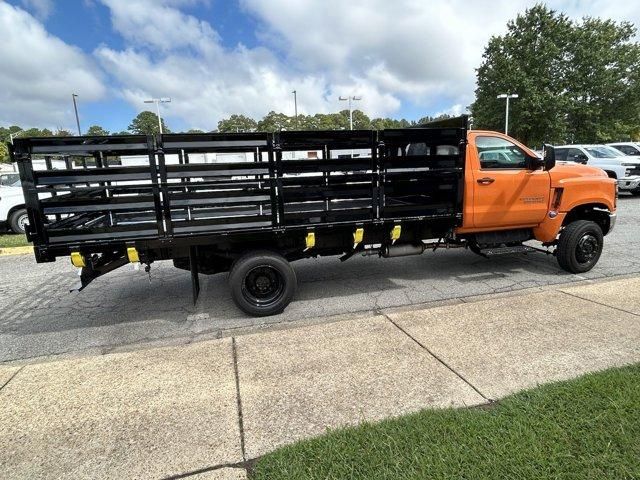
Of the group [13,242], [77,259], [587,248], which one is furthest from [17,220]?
[587,248]

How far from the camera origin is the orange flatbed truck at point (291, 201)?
13.2 feet

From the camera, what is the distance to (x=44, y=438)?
2.76 m

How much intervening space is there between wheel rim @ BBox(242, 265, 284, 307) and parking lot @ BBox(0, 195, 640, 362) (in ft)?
0.76

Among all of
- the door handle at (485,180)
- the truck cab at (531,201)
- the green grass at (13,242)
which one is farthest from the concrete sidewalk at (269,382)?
the green grass at (13,242)

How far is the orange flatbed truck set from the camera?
158 inches

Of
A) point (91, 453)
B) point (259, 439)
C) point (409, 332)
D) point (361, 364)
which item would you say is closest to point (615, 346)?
point (409, 332)

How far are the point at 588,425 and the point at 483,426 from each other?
663 mm

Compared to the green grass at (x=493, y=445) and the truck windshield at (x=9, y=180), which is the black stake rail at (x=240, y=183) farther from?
the truck windshield at (x=9, y=180)

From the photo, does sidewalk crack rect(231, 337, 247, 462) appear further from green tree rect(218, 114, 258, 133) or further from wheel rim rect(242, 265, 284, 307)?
green tree rect(218, 114, 258, 133)

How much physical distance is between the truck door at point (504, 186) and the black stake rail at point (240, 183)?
0.37 metres

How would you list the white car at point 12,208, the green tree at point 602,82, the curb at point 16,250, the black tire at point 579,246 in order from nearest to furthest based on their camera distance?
1. the black tire at point 579,246
2. the curb at point 16,250
3. the white car at point 12,208
4. the green tree at point 602,82

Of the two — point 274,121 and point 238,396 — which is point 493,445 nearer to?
point 238,396

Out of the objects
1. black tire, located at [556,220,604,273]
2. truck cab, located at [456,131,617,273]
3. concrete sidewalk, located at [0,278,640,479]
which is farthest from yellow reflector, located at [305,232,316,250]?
black tire, located at [556,220,604,273]

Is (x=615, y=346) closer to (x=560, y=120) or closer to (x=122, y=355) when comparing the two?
(x=122, y=355)
